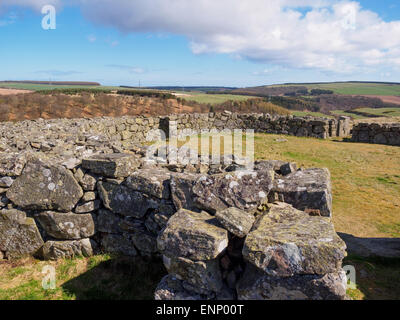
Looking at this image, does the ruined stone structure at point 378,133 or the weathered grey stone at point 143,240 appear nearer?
the weathered grey stone at point 143,240

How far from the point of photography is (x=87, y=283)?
4.73 meters

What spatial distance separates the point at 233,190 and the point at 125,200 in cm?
203

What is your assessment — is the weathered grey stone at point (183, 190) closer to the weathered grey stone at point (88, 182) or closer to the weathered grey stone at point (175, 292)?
the weathered grey stone at point (175, 292)

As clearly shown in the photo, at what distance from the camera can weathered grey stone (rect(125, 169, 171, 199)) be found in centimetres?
489

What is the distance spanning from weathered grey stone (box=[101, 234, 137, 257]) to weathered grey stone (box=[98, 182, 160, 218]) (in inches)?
19.2

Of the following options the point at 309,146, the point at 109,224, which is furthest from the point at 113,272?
the point at 309,146

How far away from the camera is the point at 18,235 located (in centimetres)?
542

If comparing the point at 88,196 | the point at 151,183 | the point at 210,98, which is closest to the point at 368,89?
the point at 210,98

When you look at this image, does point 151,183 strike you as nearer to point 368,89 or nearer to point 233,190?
point 233,190

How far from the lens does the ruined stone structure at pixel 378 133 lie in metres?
16.8

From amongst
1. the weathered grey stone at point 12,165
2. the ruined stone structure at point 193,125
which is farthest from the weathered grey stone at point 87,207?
the ruined stone structure at point 193,125
